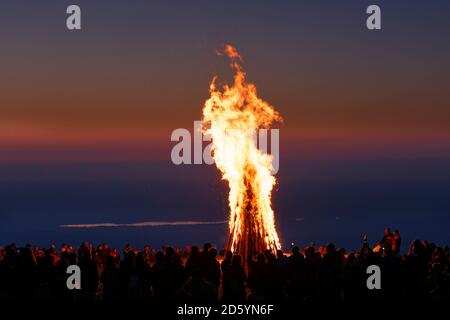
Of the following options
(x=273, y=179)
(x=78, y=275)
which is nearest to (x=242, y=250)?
(x=273, y=179)

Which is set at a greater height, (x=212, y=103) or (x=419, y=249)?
(x=212, y=103)

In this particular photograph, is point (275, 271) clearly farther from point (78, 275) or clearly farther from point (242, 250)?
point (242, 250)

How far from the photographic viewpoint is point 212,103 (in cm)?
3606

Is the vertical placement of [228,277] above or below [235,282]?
above

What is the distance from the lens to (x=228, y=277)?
25.2 m

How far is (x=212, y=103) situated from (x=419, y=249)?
1009cm

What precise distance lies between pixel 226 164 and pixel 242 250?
286 cm

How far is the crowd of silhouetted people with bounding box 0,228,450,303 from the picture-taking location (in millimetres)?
25203

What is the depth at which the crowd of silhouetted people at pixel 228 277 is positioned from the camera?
25203mm
